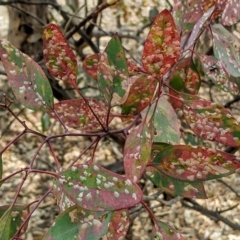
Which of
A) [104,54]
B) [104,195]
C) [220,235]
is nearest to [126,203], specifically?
[104,195]

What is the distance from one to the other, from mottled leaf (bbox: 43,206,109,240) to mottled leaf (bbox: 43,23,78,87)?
6.5 inches

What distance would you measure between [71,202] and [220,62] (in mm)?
276

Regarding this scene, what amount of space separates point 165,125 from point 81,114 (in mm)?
93

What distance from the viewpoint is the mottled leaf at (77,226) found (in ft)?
1.46

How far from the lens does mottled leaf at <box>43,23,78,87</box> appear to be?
538mm

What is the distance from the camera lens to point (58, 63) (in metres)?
0.56

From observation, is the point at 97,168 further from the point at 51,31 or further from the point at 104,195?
the point at 51,31

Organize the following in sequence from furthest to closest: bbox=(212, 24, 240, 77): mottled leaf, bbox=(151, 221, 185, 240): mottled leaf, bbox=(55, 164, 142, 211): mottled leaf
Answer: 1. bbox=(212, 24, 240, 77): mottled leaf
2. bbox=(151, 221, 185, 240): mottled leaf
3. bbox=(55, 164, 142, 211): mottled leaf

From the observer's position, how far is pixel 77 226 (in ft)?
1.47

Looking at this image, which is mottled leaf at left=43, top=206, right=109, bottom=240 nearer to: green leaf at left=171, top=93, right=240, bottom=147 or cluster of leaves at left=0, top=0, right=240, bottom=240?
cluster of leaves at left=0, top=0, right=240, bottom=240

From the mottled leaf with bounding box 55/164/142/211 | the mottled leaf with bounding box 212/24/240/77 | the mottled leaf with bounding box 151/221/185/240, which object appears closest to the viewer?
the mottled leaf with bounding box 55/164/142/211

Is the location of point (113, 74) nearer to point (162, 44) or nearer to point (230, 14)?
point (162, 44)

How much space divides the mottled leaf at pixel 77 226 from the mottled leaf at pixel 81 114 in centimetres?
14

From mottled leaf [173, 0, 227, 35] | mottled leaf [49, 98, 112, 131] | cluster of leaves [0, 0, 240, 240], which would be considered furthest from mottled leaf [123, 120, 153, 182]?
mottled leaf [173, 0, 227, 35]
